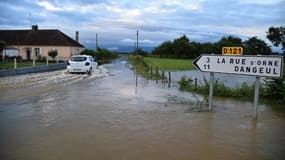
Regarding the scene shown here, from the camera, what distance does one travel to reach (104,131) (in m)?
6.23

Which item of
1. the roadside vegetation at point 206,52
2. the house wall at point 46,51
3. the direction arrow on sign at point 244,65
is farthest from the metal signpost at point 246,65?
the house wall at point 46,51

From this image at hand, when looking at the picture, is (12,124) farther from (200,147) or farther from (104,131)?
(200,147)

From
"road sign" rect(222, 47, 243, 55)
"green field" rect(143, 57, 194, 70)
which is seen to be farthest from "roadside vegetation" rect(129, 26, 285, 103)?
"road sign" rect(222, 47, 243, 55)

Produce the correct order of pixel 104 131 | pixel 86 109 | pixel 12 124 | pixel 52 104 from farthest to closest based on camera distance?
pixel 52 104 < pixel 86 109 < pixel 12 124 < pixel 104 131

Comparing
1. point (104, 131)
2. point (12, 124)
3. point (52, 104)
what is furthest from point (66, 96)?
point (104, 131)

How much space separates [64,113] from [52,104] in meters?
1.55

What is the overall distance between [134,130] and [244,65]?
11.7 feet

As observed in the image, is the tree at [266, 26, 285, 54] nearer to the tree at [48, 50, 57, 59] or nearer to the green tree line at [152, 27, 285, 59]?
the green tree line at [152, 27, 285, 59]

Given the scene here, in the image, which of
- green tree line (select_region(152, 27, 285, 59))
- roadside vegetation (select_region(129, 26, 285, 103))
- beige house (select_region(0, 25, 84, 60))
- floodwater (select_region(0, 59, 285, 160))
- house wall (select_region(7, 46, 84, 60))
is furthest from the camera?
green tree line (select_region(152, 27, 285, 59))

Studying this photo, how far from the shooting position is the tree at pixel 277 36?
218 ft

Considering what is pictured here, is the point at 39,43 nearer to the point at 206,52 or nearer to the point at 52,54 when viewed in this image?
the point at 52,54

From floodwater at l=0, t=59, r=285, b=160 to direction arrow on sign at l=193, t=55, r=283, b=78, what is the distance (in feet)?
4.19

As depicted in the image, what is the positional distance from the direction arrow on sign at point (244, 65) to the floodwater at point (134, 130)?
1.28 metres

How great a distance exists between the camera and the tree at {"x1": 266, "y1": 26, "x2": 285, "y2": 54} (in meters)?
66.4
